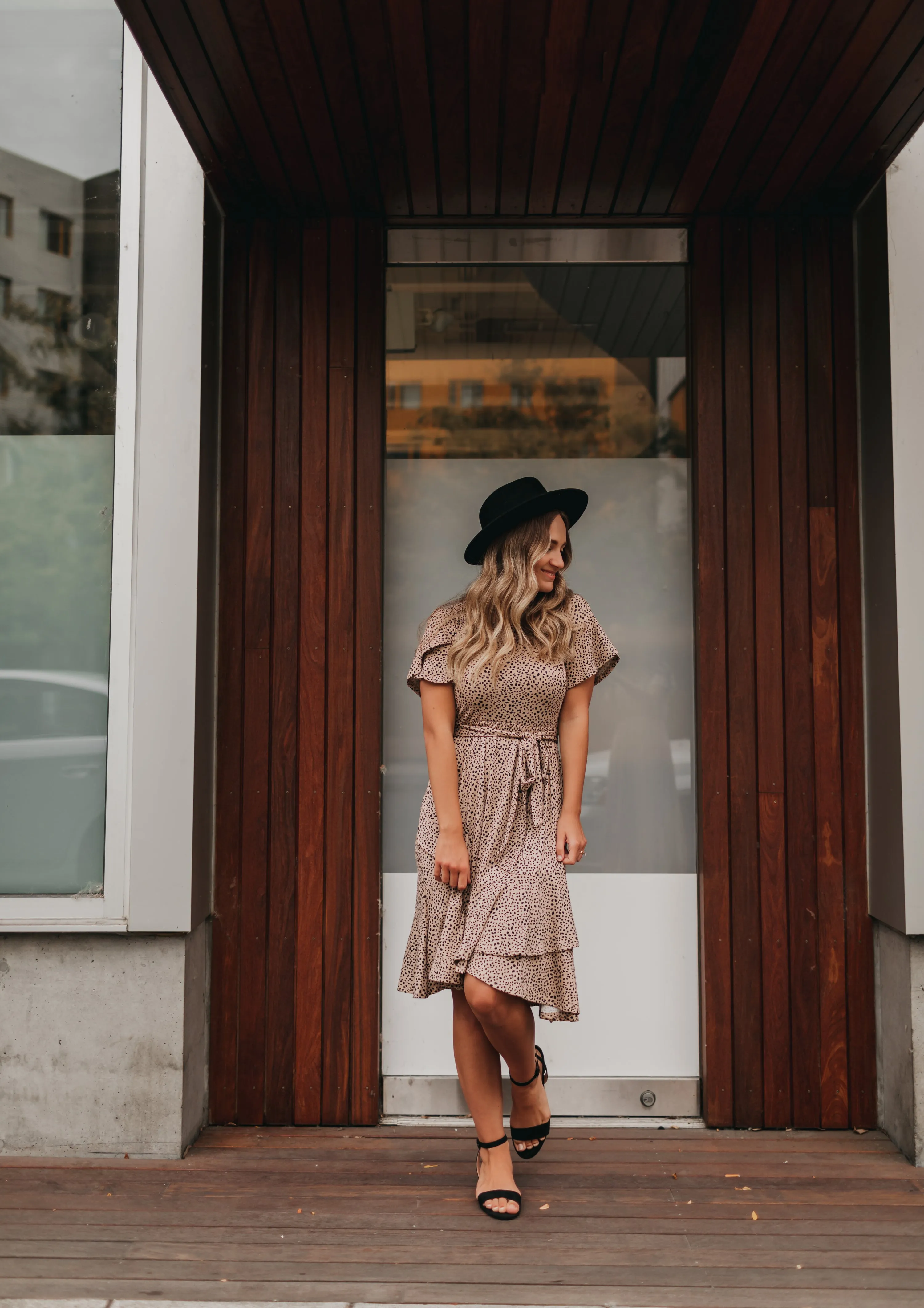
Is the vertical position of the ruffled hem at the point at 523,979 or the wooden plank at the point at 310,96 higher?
the wooden plank at the point at 310,96

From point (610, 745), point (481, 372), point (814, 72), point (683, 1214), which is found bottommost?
point (683, 1214)

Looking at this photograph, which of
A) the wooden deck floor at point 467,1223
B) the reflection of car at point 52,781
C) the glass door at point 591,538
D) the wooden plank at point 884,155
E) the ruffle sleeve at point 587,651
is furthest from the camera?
the glass door at point 591,538

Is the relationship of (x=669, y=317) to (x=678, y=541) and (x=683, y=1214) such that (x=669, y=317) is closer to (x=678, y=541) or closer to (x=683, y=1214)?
(x=678, y=541)

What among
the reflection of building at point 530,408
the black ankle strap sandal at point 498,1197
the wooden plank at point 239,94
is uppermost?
the wooden plank at point 239,94

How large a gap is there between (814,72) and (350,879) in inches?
116

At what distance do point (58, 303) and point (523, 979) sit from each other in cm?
278

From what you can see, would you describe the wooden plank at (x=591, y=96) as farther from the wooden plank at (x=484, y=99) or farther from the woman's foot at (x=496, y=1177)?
the woman's foot at (x=496, y=1177)

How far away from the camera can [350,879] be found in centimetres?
350

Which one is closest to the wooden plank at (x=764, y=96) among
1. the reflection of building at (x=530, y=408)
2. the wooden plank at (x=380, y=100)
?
the reflection of building at (x=530, y=408)

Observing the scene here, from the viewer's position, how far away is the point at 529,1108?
299 centimetres

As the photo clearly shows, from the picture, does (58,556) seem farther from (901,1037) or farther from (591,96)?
(901,1037)

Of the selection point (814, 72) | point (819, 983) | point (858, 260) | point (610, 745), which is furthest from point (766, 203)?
point (819, 983)

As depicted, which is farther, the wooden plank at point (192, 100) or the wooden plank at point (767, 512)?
the wooden plank at point (767, 512)

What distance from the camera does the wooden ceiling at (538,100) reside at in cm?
275
